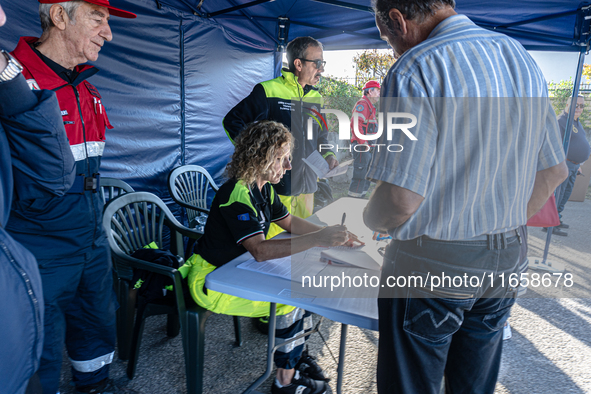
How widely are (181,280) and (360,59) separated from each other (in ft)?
42.3

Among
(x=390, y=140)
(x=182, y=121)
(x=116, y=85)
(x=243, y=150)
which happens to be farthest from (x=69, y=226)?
(x=182, y=121)

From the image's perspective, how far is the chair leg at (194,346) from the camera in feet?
5.43

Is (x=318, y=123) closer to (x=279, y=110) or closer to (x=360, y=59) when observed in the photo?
(x=279, y=110)

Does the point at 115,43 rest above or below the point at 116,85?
above

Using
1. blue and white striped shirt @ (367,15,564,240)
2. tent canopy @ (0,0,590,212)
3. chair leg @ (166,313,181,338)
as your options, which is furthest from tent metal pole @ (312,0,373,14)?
chair leg @ (166,313,181,338)

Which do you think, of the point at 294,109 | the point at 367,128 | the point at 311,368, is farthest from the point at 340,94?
the point at 311,368

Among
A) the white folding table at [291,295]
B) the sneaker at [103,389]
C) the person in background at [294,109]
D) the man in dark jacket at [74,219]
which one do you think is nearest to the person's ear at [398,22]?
the white folding table at [291,295]

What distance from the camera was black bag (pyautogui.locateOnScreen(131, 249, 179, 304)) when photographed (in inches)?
69.9

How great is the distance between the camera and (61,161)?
48.8 inches

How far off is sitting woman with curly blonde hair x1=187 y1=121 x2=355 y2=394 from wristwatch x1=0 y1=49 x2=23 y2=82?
2.91ft

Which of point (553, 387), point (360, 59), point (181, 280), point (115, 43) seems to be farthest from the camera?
point (360, 59)

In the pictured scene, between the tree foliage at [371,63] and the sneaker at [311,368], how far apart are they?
1189cm

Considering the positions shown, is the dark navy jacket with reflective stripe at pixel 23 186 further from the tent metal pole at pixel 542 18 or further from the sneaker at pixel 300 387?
the tent metal pole at pixel 542 18

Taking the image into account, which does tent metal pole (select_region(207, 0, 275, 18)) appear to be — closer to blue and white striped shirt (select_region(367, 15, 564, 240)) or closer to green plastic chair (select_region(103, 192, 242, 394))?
green plastic chair (select_region(103, 192, 242, 394))
